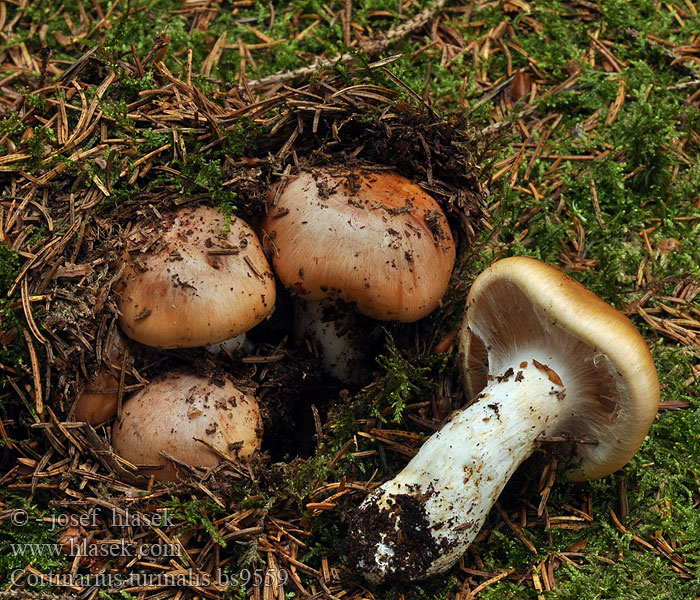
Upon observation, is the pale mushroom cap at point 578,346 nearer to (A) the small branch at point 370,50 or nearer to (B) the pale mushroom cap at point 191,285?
(B) the pale mushroom cap at point 191,285

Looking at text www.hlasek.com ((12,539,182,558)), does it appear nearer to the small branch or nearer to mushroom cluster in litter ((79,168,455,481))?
mushroom cluster in litter ((79,168,455,481))

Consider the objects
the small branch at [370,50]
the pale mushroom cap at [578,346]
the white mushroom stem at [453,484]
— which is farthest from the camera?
the small branch at [370,50]

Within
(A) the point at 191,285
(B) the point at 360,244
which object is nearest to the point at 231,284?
(A) the point at 191,285

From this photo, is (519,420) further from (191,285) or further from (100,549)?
(100,549)

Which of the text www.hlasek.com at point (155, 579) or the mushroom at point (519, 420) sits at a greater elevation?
the mushroom at point (519, 420)

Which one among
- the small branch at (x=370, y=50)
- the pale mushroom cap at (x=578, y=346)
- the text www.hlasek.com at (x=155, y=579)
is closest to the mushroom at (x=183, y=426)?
the text www.hlasek.com at (x=155, y=579)

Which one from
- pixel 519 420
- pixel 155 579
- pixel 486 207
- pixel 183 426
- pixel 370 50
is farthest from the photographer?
pixel 370 50
